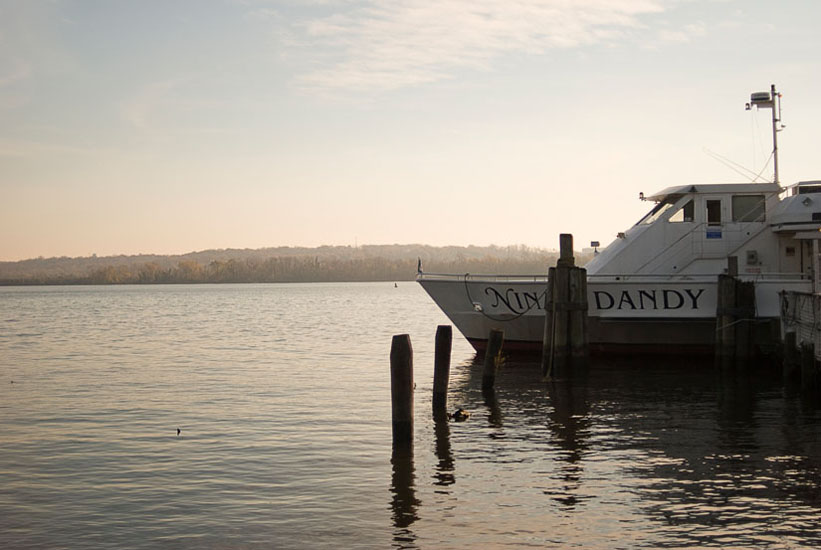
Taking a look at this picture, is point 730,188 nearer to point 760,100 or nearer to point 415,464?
point 760,100

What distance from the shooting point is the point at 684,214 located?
85.9ft

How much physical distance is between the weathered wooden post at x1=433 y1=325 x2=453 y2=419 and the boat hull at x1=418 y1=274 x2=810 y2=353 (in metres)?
8.84

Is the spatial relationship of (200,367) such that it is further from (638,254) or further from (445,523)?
(445,523)

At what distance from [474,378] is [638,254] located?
236 inches

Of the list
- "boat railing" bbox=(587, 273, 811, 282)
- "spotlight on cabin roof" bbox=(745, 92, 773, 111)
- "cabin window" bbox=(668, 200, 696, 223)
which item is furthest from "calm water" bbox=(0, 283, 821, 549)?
"spotlight on cabin roof" bbox=(745, 92, 773, 111)

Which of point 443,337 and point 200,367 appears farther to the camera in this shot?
point 200,367

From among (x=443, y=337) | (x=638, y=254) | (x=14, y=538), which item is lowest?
(x=14, y=538)

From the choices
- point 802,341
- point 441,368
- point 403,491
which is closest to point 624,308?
point 802,341

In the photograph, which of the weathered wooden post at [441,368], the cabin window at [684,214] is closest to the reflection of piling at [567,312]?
the cabin window at [684,214]

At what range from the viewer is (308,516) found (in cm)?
1120

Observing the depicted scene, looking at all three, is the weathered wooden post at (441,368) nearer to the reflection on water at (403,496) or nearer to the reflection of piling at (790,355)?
the reflection on water at (403,496)

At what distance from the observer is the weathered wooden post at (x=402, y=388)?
13.2m

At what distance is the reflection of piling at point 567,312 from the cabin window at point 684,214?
520 centimetres

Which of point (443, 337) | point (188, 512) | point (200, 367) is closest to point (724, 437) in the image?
point (443, 337)
